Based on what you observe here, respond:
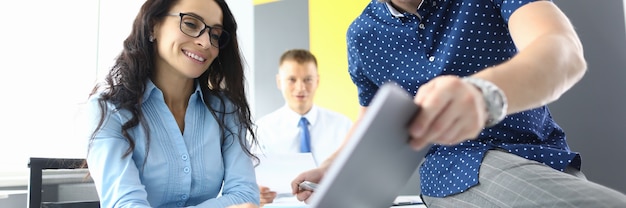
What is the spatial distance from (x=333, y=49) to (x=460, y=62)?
2.24 metres

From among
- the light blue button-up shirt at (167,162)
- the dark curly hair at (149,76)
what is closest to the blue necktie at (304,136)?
the dark curly hair at (149,76)

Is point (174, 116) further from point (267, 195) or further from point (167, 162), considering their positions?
point (267, 195)

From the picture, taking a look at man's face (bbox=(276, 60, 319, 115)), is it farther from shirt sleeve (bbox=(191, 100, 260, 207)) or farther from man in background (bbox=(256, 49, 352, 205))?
shirt sleeve (bbox=(191, 100, 260, 207))

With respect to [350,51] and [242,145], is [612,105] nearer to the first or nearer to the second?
[350,51]

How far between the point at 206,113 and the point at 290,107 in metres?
1.84

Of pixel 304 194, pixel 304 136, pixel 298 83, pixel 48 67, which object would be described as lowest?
pixel 304 194

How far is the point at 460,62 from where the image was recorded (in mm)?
1214

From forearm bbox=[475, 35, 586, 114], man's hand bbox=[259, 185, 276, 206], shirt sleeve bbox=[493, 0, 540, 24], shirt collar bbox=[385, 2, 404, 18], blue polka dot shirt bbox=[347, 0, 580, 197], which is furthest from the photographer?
man's hand bbox=[259, 185, 276, 206]

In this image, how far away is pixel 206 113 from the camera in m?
1.58

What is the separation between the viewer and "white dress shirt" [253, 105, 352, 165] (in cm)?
331

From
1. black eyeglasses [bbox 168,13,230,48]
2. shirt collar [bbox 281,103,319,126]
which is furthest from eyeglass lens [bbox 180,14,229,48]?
shirt collar [bbox 281,103,319,126]

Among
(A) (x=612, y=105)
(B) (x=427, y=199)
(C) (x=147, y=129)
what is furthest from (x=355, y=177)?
(A) (x=612, y=105)

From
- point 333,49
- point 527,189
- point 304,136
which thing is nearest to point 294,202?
point 527,189

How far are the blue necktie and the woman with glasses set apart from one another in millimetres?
1573
